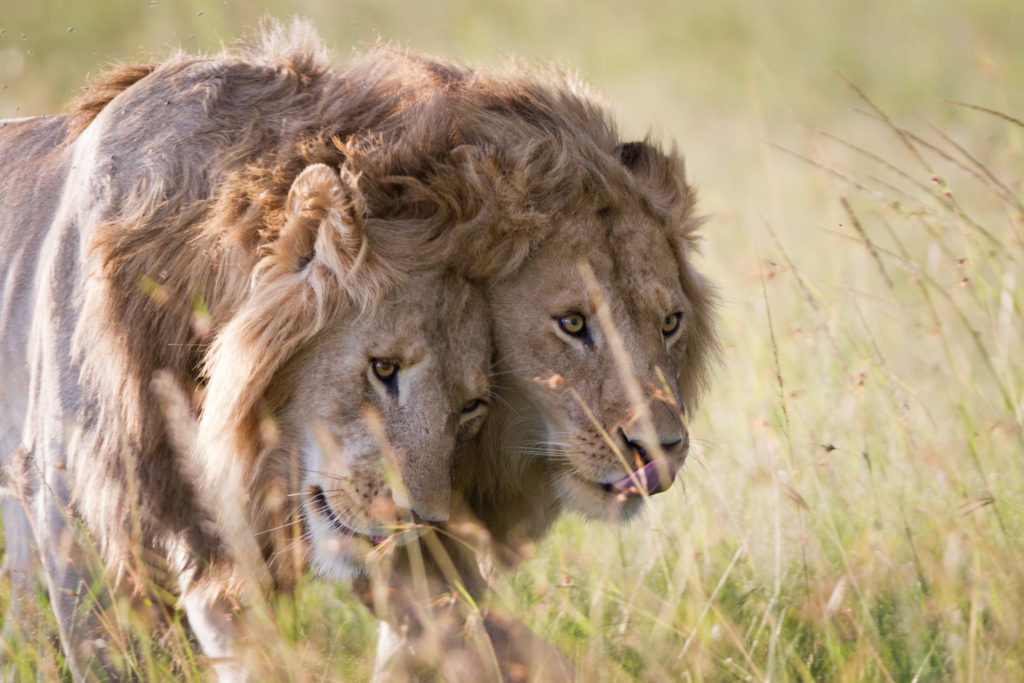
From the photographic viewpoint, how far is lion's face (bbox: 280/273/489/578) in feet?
9.38

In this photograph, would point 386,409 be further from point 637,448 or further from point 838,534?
point 838,534

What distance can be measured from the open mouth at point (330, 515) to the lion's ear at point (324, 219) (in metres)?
0.56

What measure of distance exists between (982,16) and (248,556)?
41.7 ft

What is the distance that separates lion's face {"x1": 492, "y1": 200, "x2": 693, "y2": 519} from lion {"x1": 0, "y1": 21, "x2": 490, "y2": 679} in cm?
13

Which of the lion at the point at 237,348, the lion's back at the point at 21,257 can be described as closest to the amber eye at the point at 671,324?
the lion at the point at 237,348

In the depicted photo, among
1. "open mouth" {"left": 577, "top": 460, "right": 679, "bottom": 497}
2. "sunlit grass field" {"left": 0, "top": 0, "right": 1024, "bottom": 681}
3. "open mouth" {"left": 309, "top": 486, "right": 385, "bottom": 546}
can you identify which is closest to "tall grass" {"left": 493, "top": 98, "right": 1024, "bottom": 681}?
"sunlit grass field" {"left": 0, "top": 0, "right": 1024, "bottom": 681}

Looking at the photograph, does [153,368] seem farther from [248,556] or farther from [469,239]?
[469,239]

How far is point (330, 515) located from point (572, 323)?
770 mm

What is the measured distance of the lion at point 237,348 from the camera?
2.89 metres

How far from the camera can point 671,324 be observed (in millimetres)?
3328

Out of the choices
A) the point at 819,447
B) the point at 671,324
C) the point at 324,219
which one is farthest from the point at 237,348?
the point at 819,447

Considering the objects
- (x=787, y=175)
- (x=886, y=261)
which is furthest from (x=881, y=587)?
(x=787, y=175)

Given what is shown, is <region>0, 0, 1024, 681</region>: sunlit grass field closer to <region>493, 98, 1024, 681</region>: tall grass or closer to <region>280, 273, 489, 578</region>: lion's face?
<region>493, 98, 1024, 681</region>: tall grass

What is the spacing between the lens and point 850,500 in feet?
14.1
